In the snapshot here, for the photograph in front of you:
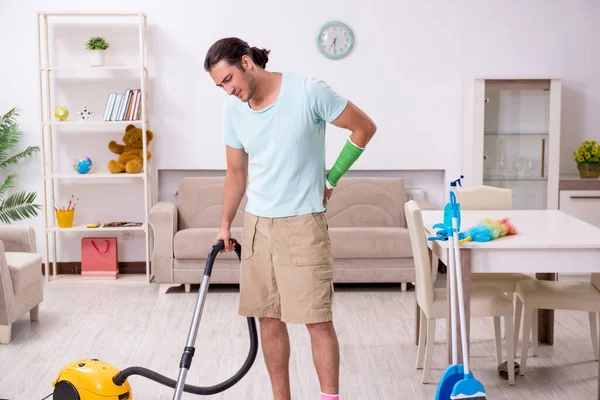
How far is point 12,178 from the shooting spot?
5.65 m

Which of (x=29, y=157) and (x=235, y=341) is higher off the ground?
(x=29, y=157)

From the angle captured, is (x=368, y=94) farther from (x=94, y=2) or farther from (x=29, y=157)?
(x=29, y=157)

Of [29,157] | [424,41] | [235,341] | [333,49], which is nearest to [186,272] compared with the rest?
[235,341]

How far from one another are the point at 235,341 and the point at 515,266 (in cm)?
162

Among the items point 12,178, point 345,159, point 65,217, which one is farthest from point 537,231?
point 12,178

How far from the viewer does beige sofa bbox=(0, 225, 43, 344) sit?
3.86 m

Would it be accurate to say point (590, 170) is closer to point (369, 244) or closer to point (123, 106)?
point (369, 244)

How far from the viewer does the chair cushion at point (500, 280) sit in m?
3.72

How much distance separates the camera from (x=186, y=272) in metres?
5.06

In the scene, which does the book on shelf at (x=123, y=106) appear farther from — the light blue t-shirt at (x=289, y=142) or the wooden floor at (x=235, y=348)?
the light blue t-shirt at (x=289, y=142)

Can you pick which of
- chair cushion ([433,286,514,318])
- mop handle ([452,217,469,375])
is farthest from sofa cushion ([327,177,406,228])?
mop handle ([452,217,469,375])

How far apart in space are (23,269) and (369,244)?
→ 2.18 m

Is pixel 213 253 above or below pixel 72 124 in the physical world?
below

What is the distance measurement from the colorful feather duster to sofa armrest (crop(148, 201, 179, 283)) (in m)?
2.54
